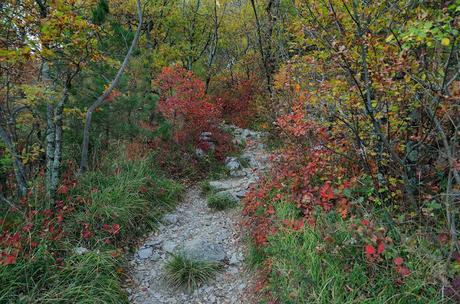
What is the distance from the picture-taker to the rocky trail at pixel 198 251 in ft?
13.9

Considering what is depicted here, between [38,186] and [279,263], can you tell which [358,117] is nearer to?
[279,263]

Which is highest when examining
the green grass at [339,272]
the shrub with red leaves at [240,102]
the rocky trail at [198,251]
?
the shrub with red leaves at [240,102]

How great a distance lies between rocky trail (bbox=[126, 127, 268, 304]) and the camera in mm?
4223

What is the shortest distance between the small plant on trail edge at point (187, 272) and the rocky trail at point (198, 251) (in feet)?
0.27

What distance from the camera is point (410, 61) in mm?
3066

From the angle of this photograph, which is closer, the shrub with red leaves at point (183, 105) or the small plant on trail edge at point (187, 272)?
the small plant on trail edge at point (187, 272)

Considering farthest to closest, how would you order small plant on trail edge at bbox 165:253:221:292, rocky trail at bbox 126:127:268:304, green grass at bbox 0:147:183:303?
small plant on trail edge at bbox 165:253:221:292 → rocky trail at bbox 126:127:268:304 → green grass at bbox 0:147:183:303

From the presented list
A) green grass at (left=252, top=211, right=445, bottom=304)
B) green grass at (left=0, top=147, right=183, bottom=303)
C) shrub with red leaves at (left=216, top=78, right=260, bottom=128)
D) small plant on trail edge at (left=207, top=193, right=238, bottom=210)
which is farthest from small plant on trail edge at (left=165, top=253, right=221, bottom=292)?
shrub with red leaves at (left=216, top=78, right=260, bottom=128)

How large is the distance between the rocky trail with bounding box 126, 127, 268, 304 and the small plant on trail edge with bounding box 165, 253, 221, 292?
8cm

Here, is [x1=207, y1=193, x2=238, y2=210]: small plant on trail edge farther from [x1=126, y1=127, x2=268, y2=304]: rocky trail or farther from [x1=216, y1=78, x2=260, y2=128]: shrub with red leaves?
[x1=216, y1=78, x2=260, y2=128]: shrub with red leaves

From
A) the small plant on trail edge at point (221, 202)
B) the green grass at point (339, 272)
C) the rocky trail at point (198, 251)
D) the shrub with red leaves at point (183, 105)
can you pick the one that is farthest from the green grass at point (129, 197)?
the green grass at point (339, 272)

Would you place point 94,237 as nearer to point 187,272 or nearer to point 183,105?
point 187,272

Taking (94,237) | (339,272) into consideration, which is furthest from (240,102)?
(339,272)

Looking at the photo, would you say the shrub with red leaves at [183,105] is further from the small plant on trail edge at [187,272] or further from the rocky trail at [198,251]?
the small plant on trail edge at [187,272]
